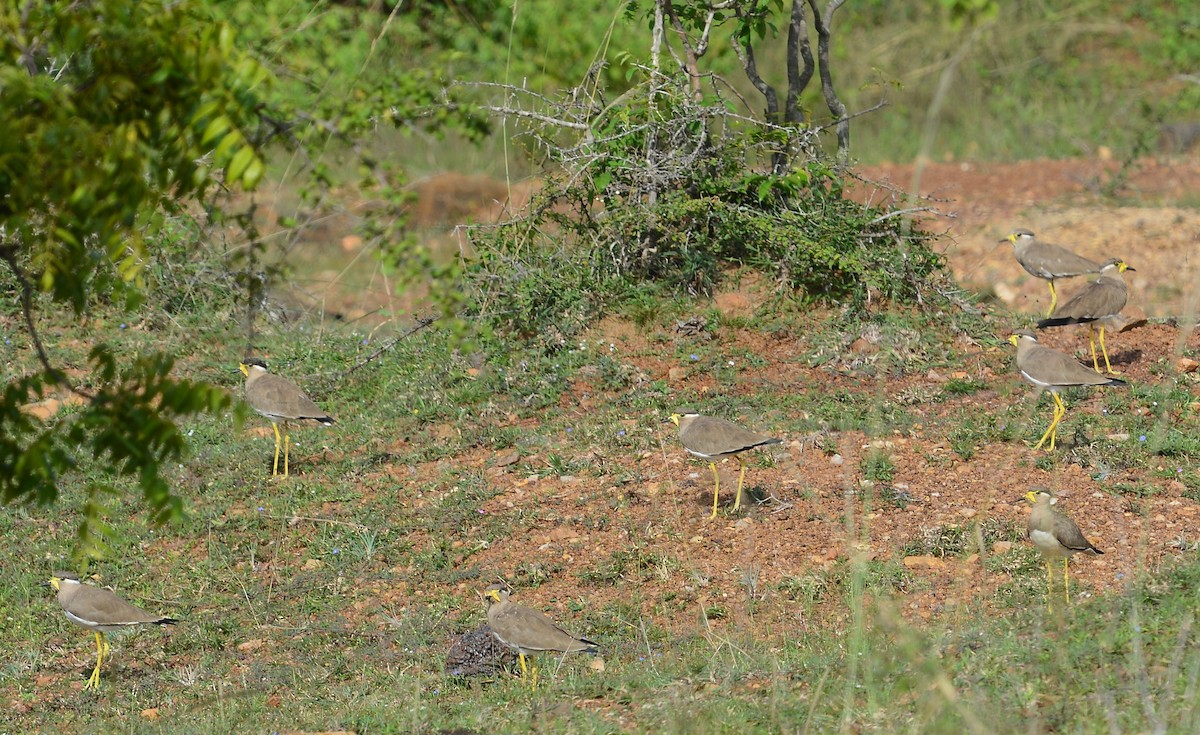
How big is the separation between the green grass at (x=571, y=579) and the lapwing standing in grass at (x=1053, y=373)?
0.28 m

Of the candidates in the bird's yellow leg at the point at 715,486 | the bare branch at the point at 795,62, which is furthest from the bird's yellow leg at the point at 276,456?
the bare branch at the point at 795,62

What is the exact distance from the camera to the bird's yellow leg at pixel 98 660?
721 centimetres

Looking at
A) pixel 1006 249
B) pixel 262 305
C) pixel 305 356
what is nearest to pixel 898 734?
pixel 305 356

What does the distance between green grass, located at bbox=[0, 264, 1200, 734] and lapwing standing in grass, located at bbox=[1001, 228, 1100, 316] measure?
1180 millimetres

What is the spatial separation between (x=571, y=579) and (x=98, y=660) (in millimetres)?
2617

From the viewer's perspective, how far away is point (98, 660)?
732cm

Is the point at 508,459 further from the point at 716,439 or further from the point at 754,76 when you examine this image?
the point at 754,76

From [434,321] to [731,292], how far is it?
243 centimetres

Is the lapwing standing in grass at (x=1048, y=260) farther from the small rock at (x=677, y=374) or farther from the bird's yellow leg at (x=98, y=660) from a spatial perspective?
the bird's yellow leg at (x=98, y=660)

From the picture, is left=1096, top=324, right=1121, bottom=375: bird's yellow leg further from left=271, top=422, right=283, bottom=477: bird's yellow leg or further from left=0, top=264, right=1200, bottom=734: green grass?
left=271, top=422, right=283, bottom=477: bird's yellow leg

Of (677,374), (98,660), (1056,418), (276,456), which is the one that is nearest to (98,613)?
(98,660)

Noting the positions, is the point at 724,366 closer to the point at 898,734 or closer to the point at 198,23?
the point at 898,734

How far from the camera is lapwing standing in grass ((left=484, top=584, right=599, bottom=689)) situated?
641 cm

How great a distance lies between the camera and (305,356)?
11484 millimetres
